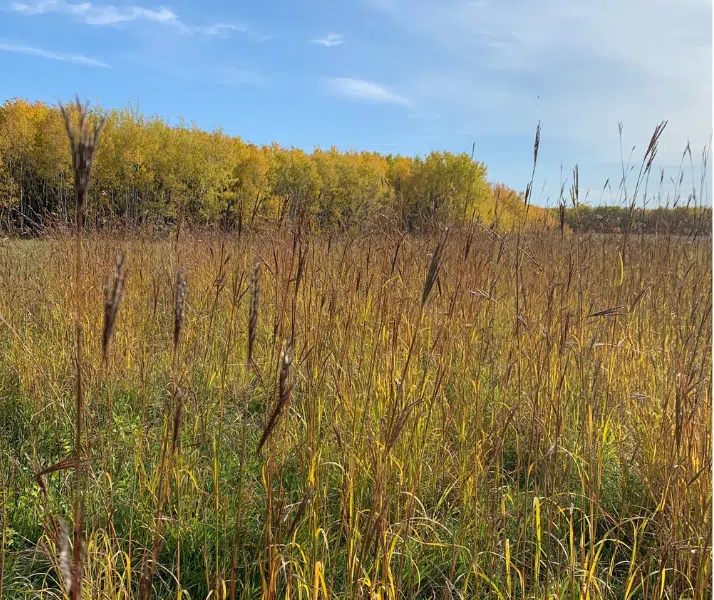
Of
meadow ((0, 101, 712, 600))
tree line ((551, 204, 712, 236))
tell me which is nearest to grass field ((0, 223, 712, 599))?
meadow ((0, 101, 712, 600))

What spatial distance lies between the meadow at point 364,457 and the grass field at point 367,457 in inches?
0.5

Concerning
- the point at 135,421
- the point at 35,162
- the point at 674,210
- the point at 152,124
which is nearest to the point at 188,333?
the point at 135,421

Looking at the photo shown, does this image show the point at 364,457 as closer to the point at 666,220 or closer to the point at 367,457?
the point at 367,457

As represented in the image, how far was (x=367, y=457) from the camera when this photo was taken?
153 centimetres

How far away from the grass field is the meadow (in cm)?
1

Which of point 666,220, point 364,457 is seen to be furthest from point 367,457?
point 666,220

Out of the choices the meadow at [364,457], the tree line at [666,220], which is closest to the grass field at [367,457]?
the meadow at [364,457]

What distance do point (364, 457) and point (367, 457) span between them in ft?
0.05

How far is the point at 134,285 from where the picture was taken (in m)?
3.70

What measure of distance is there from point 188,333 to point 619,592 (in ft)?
6.24

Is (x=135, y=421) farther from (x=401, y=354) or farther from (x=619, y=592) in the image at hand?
(x=619, y=592)

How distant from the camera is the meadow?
110 cm

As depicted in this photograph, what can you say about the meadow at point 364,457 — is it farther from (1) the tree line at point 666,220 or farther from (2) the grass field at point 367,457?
(1) the tree line at point 666,220

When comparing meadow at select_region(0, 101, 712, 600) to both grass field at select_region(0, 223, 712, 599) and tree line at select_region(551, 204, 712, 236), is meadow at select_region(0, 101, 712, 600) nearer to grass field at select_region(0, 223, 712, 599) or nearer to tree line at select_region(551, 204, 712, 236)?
grass field at select_region(0, 223, 712, 599)
